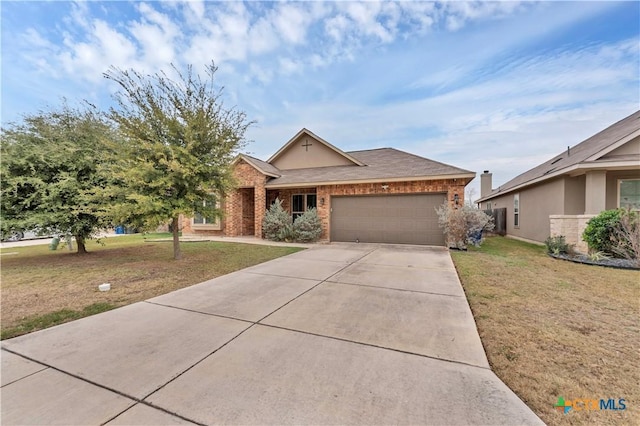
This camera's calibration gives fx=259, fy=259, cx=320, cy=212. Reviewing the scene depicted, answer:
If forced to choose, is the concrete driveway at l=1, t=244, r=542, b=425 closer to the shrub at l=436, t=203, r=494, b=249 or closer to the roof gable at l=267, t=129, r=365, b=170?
the shrub at l=436, t=203, r=494, b=249

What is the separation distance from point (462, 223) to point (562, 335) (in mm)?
7207

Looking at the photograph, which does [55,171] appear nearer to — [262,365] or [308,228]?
[308,228]

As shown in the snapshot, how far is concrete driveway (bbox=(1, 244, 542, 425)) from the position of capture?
6.63 ft

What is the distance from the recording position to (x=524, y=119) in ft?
46.4

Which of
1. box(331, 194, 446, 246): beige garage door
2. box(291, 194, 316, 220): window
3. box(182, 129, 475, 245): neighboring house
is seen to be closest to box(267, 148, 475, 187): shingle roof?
box(182, 129, 475, 245): neighboring house

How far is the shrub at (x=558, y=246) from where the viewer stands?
9.45m

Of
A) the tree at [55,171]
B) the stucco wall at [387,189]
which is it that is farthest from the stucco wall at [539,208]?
the tree at [55,171]

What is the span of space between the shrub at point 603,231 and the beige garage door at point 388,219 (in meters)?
4.63

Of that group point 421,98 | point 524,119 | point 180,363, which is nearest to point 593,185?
point 524,119

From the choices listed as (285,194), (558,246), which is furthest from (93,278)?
(558,246)

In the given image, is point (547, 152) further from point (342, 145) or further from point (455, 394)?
point (455, 394)

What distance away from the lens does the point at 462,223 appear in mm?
10008

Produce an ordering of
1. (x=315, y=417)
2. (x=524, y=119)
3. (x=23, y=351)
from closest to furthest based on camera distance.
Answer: (x=315, y=417), (x=23, y=351), (x=524, y=119)

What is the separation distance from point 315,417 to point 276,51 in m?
13.9
